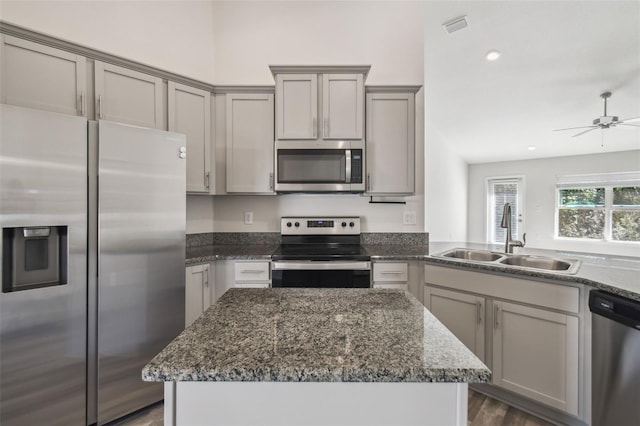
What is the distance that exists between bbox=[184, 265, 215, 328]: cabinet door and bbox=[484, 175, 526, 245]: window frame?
6218mm

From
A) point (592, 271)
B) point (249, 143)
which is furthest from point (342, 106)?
point (592, 271)

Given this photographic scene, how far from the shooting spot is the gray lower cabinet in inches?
60.0

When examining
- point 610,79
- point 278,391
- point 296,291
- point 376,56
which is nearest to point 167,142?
point 296,291

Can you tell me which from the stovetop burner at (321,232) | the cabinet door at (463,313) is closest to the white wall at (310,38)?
the stovetop burner at (321,232)

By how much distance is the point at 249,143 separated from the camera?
8.18 feet

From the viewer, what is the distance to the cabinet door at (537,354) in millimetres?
1536

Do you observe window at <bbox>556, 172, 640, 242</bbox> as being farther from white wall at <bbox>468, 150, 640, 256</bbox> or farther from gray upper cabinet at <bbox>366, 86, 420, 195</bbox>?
gray upper cabinet at <bbox>366, 86, 420, 195</bbox>

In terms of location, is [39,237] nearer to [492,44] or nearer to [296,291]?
[296,291]

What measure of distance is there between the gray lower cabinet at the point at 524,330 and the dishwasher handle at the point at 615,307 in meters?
0.15

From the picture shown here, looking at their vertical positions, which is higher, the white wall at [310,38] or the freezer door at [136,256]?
the white wall at [310,38]

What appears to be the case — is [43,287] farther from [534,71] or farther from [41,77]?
[534,71]

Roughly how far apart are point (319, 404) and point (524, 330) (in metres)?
1.60

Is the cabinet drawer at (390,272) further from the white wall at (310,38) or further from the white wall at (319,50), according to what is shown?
the white wall at (310,38)

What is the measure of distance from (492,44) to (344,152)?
2.14 metres
